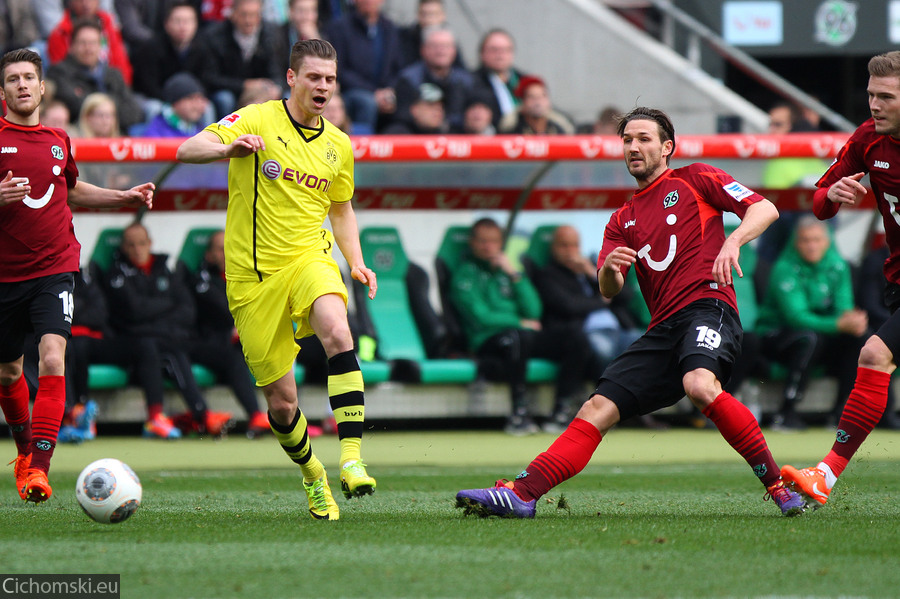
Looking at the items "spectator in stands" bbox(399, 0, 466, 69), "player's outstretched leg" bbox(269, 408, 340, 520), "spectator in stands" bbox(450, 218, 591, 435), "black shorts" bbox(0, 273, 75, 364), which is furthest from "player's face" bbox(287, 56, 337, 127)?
"spectator in stands" bbox(399, 0, 466, 69)

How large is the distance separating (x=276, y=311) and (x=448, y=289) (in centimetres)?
571

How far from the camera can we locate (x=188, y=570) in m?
4.14

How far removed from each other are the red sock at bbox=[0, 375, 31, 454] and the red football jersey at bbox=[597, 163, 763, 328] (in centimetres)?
314

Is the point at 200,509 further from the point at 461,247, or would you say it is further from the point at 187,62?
the point at 187,62

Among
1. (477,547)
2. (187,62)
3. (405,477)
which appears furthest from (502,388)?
(477,547)

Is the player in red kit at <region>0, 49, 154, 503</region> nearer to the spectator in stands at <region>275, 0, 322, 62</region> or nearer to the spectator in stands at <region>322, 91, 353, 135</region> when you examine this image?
the spectator in stands at <region>322, 91, 353, 135</region>

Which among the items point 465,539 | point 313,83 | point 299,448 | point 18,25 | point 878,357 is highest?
point 18,25

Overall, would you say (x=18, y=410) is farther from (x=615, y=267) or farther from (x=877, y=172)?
(x=877, y=172)

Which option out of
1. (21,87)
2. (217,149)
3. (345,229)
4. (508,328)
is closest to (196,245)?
(508,328)

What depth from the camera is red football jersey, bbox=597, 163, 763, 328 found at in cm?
554

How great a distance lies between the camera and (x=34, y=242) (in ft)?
20.8

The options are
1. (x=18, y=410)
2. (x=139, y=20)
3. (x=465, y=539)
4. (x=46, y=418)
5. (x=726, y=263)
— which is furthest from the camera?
(x=139, y=20)

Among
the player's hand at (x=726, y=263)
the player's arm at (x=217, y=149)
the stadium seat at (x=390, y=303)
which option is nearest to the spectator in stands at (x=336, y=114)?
the stadium seat at (x=390, y=303)

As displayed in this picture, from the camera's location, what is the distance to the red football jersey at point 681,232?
218 inches
